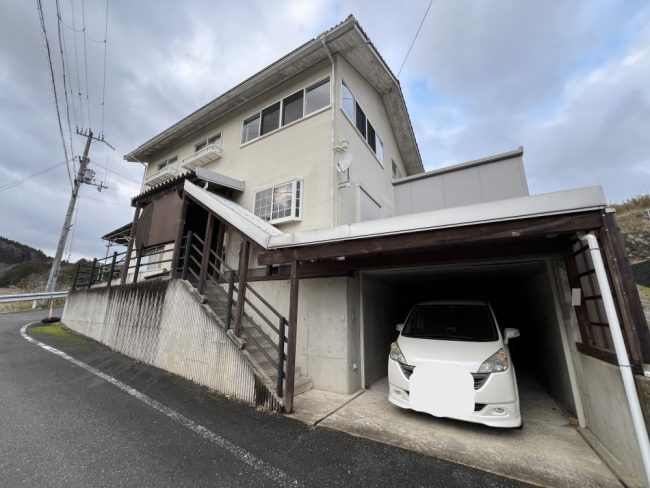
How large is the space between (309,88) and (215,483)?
332 inches

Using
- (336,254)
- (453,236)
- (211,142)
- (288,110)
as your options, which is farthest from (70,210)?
(453,236)

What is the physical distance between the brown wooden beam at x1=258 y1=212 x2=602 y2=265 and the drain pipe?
0.20 meters

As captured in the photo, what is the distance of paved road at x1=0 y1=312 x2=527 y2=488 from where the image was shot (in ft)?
7.98

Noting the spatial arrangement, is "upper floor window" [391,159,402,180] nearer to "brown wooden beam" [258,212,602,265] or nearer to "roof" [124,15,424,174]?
"roof" [124,15,424,174]

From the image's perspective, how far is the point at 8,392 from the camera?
13.9 ft

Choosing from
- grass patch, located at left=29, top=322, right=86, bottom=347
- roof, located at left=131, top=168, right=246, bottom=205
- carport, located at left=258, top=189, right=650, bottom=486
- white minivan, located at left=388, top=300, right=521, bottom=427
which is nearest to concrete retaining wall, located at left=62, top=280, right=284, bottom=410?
grass patch, located at left=29, top=322, right=86, bottom=347

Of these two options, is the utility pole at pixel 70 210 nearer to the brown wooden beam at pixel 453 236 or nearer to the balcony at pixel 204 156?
the balcony at pixel 204 156

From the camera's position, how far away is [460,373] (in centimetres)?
329

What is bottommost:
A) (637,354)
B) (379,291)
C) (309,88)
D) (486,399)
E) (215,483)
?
(215,483)

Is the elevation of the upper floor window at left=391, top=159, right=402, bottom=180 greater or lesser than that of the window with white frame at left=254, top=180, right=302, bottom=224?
greater

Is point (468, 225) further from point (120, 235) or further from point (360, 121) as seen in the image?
point (120, 235)

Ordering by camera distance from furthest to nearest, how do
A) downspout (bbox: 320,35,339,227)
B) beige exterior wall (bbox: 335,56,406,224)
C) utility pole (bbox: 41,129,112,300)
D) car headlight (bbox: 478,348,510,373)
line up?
utility pole (bbox: 41,129,112,300) → beige exterior wall (bbox: 335,56,406,224) → downspout (bbox: 320,35,339,227) → car headlight (bbox: 478,348,510,373)

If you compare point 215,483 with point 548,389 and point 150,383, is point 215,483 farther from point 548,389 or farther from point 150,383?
point 548,389

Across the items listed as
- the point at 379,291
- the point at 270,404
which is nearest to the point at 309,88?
the point at 379,291
